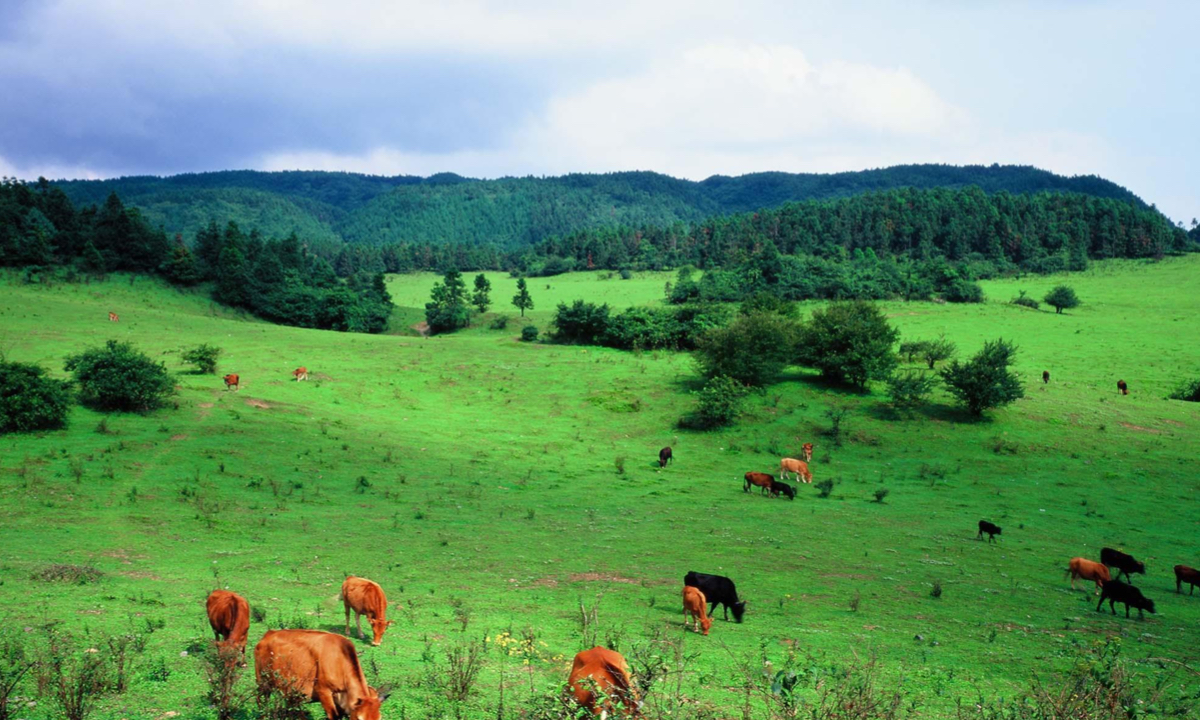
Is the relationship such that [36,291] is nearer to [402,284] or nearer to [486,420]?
[486,420]

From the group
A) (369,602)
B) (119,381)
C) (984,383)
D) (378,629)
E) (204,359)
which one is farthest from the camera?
(204,359)

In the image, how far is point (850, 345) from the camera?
44.7 meters

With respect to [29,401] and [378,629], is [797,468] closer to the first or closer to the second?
[378,629]

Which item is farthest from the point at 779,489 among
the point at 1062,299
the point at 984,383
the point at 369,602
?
the point at 1062,299

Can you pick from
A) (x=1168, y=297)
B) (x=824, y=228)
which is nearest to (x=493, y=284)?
(x=824, y=228)

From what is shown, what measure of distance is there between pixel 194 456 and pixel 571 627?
19.1m

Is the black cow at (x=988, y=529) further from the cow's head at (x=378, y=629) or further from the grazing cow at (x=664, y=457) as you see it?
the cow's head at (x=378, y=629)

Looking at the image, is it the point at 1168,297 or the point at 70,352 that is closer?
the point at 70,352

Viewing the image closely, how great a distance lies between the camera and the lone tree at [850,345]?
43.6 m

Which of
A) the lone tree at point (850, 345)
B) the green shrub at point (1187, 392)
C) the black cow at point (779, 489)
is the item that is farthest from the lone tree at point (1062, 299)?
the black cow at point (779, 489)

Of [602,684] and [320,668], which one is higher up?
[320,668]

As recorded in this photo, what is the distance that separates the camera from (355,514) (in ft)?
71.0

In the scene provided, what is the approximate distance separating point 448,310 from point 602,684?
7659cm

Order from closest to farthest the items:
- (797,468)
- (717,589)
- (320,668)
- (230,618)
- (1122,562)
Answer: (320,668)
(230,618)
(717,589)
(1122,562)
(797,468)
